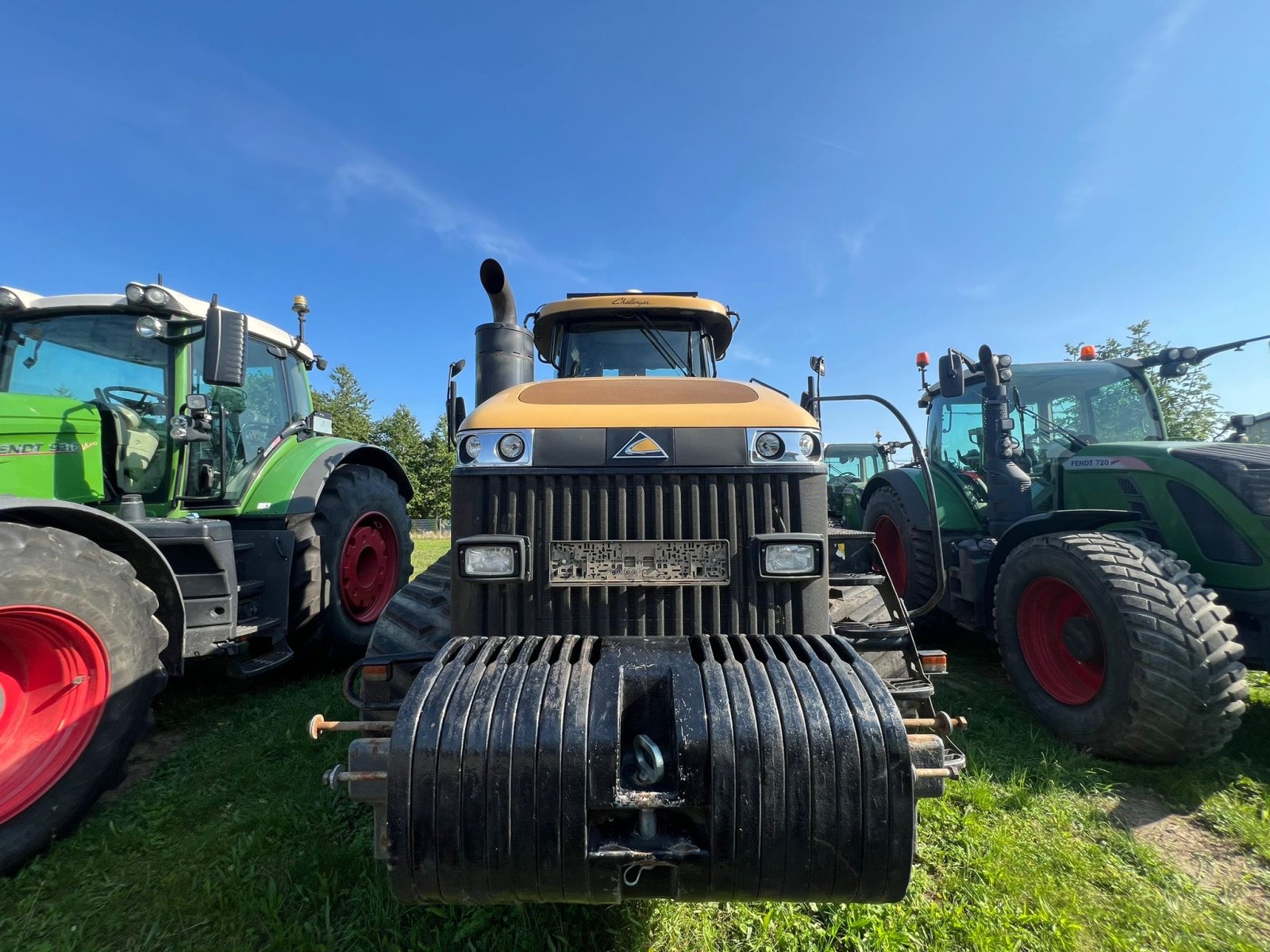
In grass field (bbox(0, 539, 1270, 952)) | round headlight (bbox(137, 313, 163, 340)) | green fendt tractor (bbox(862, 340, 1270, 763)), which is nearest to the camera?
grass field (bbox(0, 539, 1270, 952))

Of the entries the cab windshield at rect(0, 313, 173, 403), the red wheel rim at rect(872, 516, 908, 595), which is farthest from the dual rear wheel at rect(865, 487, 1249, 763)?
the cab windshield at rect(0, 313, 173, 403)

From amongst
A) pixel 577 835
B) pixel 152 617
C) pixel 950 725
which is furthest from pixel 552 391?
pixel 152 617

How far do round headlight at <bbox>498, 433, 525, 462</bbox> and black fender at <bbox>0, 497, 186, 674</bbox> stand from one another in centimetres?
191

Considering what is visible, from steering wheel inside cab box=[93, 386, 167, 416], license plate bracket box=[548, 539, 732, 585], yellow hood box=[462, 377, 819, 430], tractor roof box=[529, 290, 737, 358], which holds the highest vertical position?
tractor roof box=[529, 290, 737, 358]

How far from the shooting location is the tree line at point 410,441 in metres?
30.1

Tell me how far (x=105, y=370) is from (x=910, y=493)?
20.8 ft

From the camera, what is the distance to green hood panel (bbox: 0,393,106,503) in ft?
9.91

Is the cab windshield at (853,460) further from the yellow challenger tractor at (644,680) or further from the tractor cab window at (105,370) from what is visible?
the tractor cab window at (105,370)

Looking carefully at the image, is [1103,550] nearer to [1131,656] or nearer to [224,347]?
[1131,656]

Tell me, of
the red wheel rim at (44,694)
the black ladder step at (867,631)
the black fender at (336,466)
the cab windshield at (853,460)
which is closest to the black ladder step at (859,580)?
the black ladder step at (867,631)

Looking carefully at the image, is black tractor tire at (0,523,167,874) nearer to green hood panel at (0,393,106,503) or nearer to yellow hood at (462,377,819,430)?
green hood panel at (0,393,106,503)

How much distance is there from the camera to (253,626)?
11.1ft

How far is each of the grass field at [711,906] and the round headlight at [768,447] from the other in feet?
5.43

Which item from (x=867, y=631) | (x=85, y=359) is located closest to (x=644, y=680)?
(x=867, y=631)
